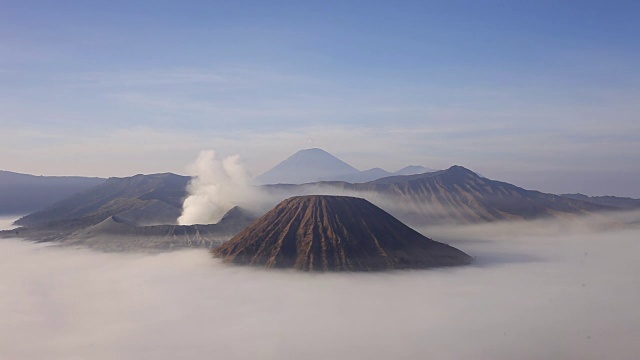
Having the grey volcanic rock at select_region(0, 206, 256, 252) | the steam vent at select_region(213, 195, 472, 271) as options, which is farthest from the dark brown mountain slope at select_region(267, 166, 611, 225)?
the steam vent at select_region(213, 195, 472, 271)

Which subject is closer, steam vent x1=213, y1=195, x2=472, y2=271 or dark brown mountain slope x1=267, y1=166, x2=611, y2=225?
steam vent x1=213, y1=195, x2=472, y2=271

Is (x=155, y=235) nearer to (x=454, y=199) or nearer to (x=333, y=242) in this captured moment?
(x=333, y=242)

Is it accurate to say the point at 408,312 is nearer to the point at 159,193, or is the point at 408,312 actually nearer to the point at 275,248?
the point at 275,248

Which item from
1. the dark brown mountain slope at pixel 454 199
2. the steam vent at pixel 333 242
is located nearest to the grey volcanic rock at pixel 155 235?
the steam vent at pixel 333 242

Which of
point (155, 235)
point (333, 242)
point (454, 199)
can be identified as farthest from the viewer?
point (454, 199)

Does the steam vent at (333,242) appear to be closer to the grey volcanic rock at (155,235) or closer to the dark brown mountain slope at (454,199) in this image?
the grey volcanic rock at (155,235)

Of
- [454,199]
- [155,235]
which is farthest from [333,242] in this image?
[454,199]

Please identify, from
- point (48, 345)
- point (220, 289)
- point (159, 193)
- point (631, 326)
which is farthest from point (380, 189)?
point (48, 345)

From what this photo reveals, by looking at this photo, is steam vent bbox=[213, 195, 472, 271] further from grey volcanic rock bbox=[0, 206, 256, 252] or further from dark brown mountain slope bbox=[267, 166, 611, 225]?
dark brown mountain slope bbox=[267, 166, 611, 225]
